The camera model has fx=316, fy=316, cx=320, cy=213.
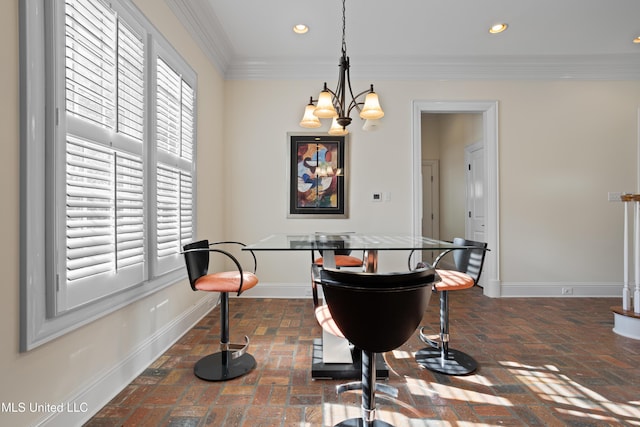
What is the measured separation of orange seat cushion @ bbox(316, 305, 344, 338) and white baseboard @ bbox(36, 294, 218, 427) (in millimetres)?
1266

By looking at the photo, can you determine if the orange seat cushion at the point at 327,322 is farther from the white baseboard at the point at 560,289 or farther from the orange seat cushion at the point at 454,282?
the white baseboard at the point at 560,289

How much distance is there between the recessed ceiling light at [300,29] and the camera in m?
3.22

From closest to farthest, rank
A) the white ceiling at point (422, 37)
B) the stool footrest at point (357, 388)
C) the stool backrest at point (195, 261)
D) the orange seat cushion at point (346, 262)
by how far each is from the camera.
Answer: the stool footrest at point (357, 388), the stool backrest at point (195, 261), the white ceiling at point (422, 37), the orange seat cushion at point (346, 262)

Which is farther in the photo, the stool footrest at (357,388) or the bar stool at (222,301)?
the bar stool at (222,301)

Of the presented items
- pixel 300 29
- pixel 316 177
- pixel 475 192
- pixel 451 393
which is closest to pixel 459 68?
pixel 475 192

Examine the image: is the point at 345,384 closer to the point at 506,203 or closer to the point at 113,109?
the point at 113,109

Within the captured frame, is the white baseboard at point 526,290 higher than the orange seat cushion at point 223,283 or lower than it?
lower

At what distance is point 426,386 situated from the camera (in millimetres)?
1961

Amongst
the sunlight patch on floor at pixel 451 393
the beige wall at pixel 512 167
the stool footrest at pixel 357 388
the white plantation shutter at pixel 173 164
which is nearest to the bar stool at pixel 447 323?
the sunlight patch on floor at pixel 451 393

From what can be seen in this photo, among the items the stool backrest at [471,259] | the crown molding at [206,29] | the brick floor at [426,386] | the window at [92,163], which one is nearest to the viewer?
the window at [92,163]

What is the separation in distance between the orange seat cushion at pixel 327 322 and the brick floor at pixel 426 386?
568 millimetres

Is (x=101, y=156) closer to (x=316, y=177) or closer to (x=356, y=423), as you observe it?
(x=356, y=423)

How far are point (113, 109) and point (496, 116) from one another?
4.13 meters

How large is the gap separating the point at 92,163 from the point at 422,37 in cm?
338
